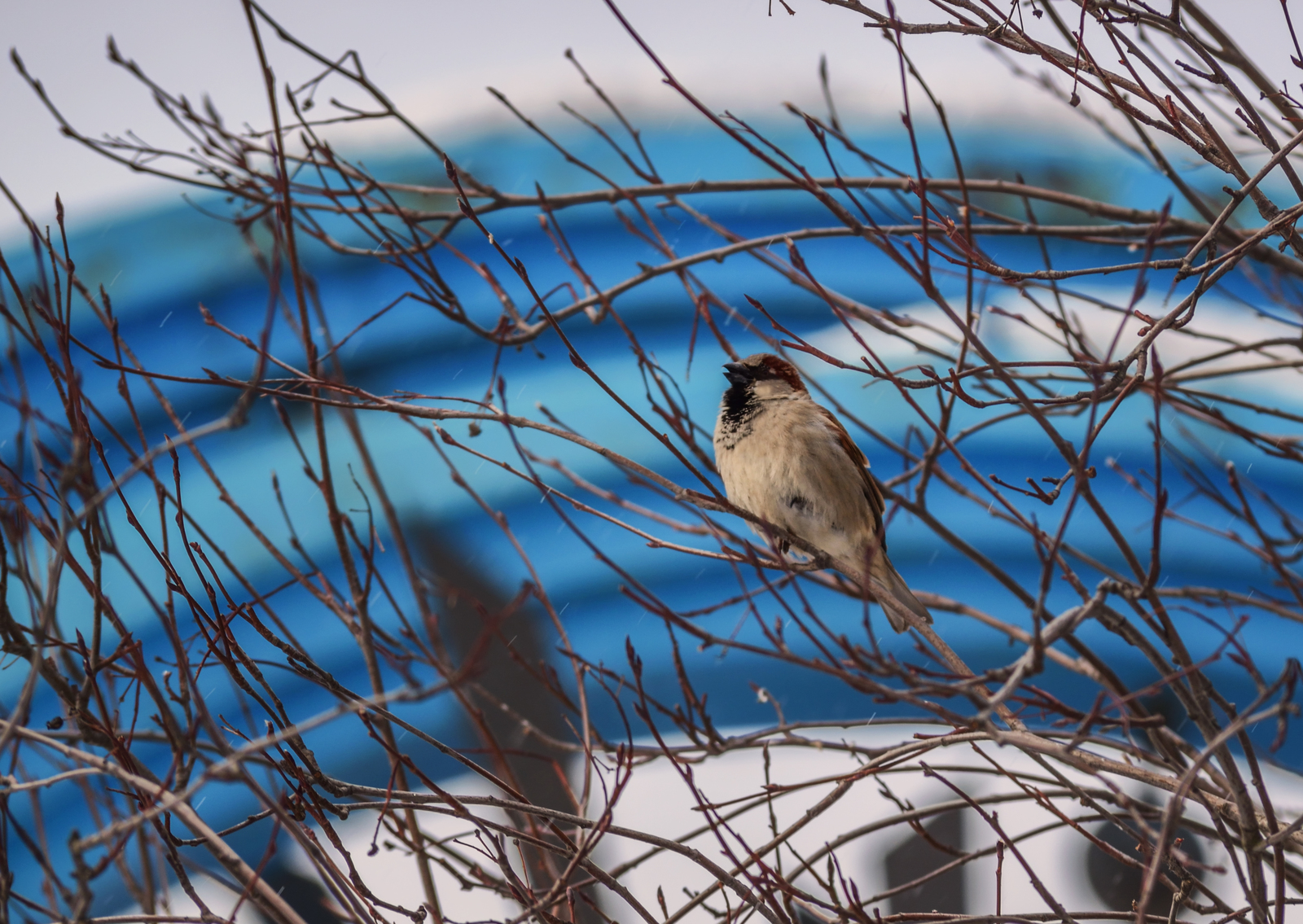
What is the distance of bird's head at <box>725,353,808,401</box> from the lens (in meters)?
3.45

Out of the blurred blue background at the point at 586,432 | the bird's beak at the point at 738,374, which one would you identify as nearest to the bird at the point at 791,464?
the bird's beak at the point at 738,374

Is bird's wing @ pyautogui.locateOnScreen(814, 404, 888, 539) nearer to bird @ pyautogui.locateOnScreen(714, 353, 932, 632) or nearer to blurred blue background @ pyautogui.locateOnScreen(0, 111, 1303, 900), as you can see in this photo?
bird @ pyautogui.locateOnScreen(714, 353, 932, 632)

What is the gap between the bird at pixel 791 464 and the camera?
3.34 meters

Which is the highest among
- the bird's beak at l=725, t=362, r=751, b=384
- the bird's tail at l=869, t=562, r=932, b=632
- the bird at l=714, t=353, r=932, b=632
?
the bird's beak at l=725, t=362, r=751, b=384

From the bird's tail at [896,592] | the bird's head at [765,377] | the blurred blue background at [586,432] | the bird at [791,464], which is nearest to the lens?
the bird's tail at [896,592]

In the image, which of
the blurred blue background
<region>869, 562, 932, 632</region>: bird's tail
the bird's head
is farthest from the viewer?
the blurred blue background

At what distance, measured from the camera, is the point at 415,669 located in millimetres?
5438

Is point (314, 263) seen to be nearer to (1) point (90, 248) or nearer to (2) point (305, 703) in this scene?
(1) point (90, 248)

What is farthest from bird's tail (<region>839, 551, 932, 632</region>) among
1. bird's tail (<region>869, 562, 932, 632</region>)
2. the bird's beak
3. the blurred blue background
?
the blurred blue background

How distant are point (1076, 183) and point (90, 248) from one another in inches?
211

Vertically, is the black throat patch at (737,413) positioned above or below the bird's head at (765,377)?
below

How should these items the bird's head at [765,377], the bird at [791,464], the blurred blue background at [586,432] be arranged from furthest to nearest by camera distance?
the blurred blue background at [586,432], the bird's head at [765,377], the bird at [791,464]

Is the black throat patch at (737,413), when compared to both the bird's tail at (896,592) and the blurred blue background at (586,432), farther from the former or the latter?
the blurred blue background at (586,432)

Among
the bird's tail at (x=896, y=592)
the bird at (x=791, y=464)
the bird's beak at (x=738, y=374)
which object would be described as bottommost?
the bird's tail at (x=896, y=592)
